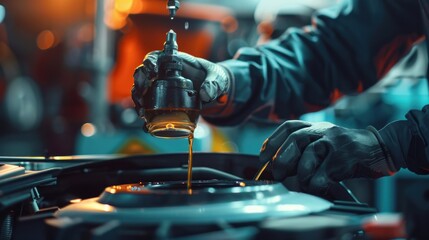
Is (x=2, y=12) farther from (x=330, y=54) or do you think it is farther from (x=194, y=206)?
(x=194, y=206)

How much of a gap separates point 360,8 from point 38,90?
612 centimetres

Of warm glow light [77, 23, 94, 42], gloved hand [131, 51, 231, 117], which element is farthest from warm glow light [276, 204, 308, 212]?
warm glow light [77, 23, 94, 42]

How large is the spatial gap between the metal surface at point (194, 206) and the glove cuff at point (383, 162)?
14.3 inches

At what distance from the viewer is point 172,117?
3.83 feet

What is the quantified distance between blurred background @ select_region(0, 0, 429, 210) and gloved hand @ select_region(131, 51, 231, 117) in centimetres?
22

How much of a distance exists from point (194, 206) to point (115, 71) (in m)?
4.57

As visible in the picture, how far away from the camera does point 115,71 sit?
5.31m

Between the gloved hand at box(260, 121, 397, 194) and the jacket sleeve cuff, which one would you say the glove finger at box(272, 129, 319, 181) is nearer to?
the gloved hand at box(260, 121, 397, 194)

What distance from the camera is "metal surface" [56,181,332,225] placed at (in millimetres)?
831

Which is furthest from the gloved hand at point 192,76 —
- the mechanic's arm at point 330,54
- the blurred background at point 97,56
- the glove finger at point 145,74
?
the blurred background at point 97,56

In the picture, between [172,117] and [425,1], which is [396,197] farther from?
[172,117]

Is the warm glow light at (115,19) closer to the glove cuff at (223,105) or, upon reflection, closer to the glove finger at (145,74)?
the glove cuff at (223,105)

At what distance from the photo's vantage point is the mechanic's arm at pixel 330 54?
1.93 metres

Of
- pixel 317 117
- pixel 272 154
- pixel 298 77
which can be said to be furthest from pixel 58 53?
pixel 272 154
